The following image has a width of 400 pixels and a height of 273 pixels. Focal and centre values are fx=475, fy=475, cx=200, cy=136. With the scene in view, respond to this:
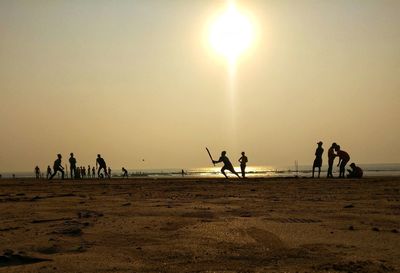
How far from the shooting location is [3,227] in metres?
6.85

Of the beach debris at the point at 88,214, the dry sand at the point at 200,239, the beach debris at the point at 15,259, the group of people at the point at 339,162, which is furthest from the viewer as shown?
the group of people at the point at 339,162

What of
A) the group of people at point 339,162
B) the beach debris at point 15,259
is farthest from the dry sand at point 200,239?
the group of people at point 339,162

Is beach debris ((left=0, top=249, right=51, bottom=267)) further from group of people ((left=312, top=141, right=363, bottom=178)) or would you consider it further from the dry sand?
group of people ((left=312, top=141, right=363, bottom=178))

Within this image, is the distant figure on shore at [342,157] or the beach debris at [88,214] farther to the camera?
the distant figure on shore at [342,157]

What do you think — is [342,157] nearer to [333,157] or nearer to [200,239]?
[333,157]

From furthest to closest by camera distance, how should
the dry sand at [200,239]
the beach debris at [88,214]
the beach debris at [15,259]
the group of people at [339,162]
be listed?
the group of people at [339,162] < the beach debris at [88,214] < the beach debris at [15,259] < the dry sand at [200,239]

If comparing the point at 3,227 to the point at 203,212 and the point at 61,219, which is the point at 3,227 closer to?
the point at 61,219

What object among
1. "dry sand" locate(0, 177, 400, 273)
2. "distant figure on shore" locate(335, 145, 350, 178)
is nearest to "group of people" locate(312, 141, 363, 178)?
"distant figure on shore" locate(335, 145, 350, 178)

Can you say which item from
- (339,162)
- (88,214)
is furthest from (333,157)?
(88,214)

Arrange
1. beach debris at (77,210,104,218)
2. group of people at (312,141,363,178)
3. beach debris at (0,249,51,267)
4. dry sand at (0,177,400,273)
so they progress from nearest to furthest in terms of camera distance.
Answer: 1. dry sand at (0,177,400,273)
2. beach debris at (0,249,51,267)
3. beach debris at (77,210,104,218)
4. group of people at (312,141,363,178)

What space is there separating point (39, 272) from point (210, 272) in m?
1.55

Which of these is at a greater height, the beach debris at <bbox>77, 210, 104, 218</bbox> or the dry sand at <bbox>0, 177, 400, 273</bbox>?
the beach debris at <bbox>77, 210, 104, 218</bbox>

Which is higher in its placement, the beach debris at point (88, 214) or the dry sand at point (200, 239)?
the beach debris at point (88, 214)

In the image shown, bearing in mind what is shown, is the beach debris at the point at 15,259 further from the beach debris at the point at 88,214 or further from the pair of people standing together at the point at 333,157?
the pair of people standing together at the point at 333,157
